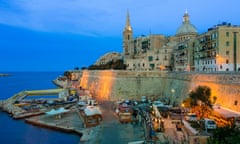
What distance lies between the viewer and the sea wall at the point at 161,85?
18.3 metres

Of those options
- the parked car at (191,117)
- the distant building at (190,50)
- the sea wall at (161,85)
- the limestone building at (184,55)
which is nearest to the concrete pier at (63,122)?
the sea wall at (161,85)

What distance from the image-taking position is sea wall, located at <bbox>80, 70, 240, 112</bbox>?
18.3m

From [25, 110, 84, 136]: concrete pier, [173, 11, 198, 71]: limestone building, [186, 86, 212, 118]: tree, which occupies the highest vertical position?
[173, 11, 198, 71]: limestone building

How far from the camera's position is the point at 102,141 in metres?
16.8

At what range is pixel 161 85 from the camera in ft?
105

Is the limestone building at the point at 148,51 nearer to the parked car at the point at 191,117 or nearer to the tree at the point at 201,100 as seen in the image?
the tree at the point at 201,100

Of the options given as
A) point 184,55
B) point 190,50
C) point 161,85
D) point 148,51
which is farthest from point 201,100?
point 148,51

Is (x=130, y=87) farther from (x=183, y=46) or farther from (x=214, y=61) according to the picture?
(x=183, y=46)

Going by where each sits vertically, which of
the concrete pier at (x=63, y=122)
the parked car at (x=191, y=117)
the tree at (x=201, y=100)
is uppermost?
the tree at (x=201, y=100)

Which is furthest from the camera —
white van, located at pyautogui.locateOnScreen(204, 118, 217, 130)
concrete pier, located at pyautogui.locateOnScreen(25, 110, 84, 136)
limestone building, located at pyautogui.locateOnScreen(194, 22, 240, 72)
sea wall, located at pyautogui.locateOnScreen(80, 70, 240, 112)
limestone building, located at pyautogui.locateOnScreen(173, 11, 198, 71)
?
limestone building, located at pyautogui.locateOnScreen(173, 11, 198, 71)

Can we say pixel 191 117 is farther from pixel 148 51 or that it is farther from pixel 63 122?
pixel 148 51

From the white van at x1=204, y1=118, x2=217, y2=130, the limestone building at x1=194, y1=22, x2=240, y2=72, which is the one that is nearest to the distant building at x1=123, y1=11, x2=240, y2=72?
the limestone building at x1=194, y1=22, x2=240, y2=72

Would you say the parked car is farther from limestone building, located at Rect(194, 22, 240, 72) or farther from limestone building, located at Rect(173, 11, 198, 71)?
limestone building, located at Rect(173, 11, 198, 71)

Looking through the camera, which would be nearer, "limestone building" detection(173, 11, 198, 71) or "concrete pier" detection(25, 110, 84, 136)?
"concrete pier" detection(25, 110, 84, 136)
